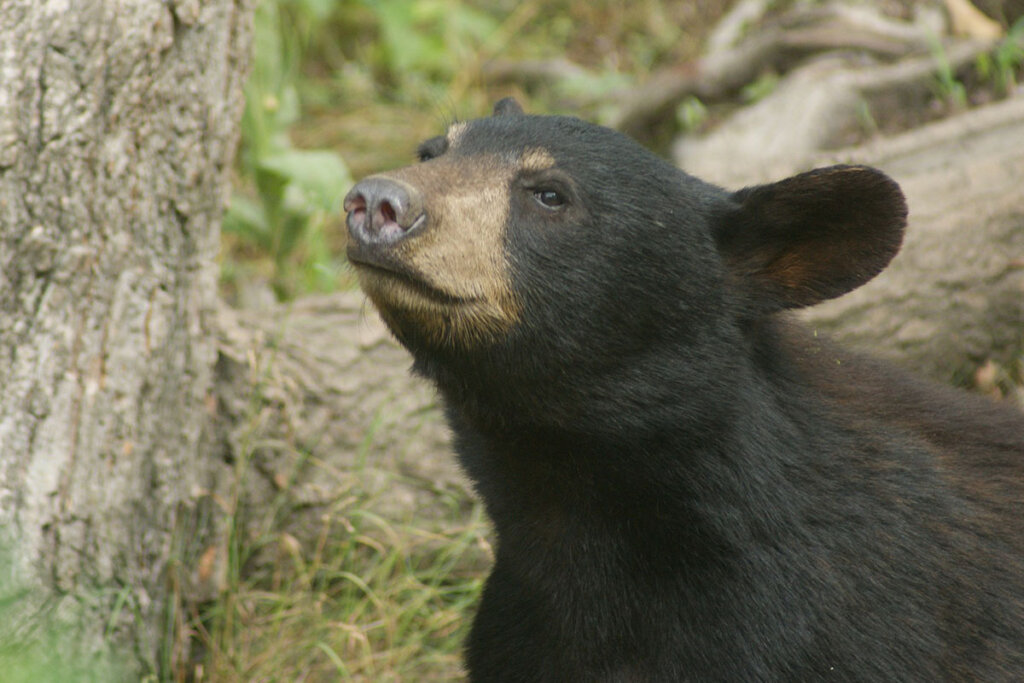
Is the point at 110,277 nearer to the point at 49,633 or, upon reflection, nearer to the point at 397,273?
the point at 49,633

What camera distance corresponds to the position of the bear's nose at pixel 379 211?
111 inches

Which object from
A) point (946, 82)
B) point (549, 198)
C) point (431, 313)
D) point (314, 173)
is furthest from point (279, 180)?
point (946, 82)

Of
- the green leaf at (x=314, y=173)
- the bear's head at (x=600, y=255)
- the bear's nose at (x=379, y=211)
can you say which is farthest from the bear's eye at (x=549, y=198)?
the green leaf at (x=314, y=173)

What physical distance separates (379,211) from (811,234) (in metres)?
1.17

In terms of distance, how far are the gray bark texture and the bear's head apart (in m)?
1.08

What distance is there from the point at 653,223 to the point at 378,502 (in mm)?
2161

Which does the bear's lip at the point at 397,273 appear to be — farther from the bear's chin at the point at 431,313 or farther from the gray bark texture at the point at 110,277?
the gray bark texture at the point at 110,277

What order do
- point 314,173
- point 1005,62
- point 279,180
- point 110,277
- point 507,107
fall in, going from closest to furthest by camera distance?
point 110,277 < point 507,107 < point 314,173 < point 279,180 < point 1005,62

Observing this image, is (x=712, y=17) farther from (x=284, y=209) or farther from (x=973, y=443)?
(x=973, y=443)

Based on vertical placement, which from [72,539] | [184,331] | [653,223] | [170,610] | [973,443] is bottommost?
[170,610]

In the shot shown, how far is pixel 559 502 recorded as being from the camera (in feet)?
10.8

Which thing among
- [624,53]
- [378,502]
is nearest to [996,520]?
[378,502]

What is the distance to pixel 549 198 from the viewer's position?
315 cm

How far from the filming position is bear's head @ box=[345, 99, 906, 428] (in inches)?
119
